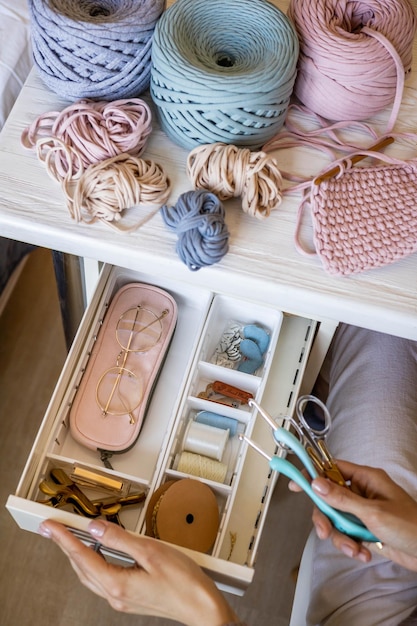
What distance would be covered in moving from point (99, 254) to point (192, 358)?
0.69ft

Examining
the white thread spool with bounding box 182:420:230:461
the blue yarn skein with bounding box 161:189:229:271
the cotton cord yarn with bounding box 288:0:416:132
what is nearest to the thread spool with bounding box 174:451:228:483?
the white thread spool with bounding box 182:420:230:461

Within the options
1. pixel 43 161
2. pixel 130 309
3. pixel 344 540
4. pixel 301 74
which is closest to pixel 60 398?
pixel 130 309

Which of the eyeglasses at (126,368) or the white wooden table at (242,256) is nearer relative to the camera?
the white wooden table at (242,256)

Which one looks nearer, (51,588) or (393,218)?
(393,218)

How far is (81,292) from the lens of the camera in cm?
108

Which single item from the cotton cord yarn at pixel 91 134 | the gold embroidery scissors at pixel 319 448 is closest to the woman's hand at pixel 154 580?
the gold embroidery scissors at pixel 319 448

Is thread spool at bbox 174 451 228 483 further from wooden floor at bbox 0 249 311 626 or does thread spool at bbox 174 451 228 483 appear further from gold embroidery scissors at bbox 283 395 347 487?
wooden floor at bbox 0 249 311 626

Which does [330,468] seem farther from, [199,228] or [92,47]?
[92,47]

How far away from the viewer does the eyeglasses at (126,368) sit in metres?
0.94

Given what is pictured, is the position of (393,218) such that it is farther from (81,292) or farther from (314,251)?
(81,292)

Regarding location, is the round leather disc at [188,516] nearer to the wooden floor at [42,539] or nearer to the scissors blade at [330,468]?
the scissors blade at [330,468]

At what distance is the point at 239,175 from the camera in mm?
754

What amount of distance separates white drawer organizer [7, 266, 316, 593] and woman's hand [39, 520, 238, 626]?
7cm

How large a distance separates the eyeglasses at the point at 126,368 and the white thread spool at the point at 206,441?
3.4 inches
